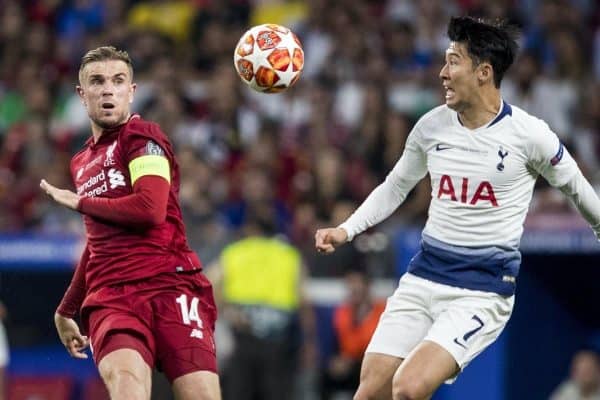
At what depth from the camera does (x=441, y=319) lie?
711 centimetres

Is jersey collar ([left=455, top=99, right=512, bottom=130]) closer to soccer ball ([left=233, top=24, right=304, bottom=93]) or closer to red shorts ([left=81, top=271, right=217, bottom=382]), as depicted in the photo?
soccer ball ([left=233, top=24, right=304, bottom=93])

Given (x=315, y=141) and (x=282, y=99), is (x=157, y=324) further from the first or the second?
(x=282, y=99)

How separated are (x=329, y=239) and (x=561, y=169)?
1.26m

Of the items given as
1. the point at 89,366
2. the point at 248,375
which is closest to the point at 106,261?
the point at 248,375

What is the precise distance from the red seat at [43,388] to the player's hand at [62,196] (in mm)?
7132

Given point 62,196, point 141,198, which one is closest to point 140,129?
point 141,198

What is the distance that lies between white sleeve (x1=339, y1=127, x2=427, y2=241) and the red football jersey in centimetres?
98

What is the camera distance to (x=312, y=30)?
14773 mm

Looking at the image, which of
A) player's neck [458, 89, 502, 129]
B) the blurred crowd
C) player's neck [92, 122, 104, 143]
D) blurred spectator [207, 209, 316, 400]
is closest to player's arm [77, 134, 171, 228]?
player's neck [92, 122, 104, 143]

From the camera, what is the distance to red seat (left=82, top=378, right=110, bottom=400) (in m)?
13.2

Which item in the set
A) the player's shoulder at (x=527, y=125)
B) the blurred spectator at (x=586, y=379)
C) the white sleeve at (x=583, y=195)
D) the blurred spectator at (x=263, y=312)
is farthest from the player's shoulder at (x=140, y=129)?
the blurred spectator at (x=586, y=379)

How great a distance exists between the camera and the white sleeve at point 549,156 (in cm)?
704

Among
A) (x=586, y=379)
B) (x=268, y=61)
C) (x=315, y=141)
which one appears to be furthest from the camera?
(x=315, y=141)

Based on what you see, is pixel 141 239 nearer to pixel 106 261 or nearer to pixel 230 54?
pixel 106 261
